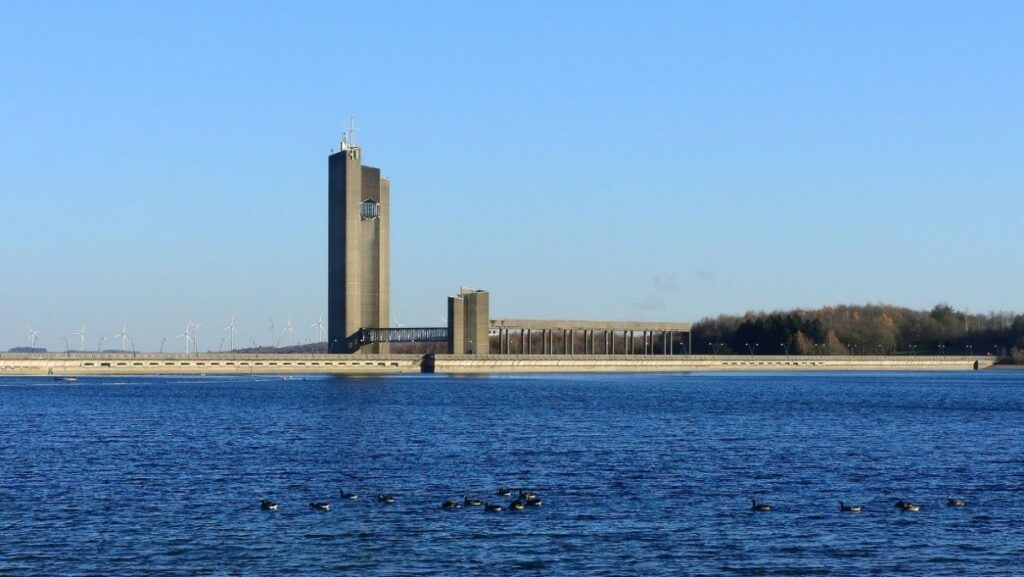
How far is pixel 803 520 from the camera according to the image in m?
39.8

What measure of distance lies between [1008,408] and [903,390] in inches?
1730

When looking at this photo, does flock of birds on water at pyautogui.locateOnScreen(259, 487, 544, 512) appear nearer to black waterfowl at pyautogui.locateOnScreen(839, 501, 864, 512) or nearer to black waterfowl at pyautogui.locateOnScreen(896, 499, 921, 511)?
black waterfowl at pyautogui.locateOnScreen(839, 501, 864, 512)

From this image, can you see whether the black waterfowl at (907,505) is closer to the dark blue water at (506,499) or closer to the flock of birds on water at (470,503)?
the dark blue water at (506,499)

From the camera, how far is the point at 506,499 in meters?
43.6

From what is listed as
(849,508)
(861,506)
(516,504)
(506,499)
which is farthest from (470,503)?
(861,506)

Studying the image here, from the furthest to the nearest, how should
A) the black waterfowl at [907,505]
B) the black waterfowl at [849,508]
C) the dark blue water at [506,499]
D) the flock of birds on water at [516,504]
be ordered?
the black waterfowl at [907,505], the flock of birds on water at [516,504], the black waterfowl at [849,508], the dark blue water at [506,499]

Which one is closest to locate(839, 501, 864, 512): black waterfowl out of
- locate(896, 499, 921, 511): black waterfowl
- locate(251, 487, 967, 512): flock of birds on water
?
locate(251, 487, 967, 512): flock of birds on water

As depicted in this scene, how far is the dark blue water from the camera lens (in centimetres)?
3384

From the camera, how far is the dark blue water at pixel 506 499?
33.8 meters

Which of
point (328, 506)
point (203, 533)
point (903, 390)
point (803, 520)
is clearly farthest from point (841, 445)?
point (903, 390)

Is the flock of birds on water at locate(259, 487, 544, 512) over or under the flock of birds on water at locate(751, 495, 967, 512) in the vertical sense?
over

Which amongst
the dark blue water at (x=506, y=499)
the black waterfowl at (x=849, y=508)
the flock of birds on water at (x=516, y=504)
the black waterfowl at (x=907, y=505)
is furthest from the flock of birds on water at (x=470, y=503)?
the black waterfowl at (x=907, y=505)

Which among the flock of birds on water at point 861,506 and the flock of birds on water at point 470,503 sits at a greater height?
the flock of birds on water at point 470,503

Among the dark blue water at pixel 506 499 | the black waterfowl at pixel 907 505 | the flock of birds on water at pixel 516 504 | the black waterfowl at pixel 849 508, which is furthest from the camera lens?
the black waterfowl at pixel 907 505
